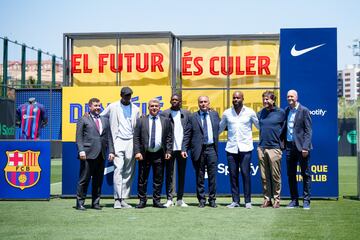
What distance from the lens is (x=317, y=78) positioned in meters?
14.6

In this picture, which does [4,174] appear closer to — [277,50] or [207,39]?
[207,39]

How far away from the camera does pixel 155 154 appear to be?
1318cm

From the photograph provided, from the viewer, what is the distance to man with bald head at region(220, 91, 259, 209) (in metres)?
13.2

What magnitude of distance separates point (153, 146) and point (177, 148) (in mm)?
529

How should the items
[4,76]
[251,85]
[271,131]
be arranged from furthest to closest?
1. [4,76]
2. [251,85]
3. [271,131]

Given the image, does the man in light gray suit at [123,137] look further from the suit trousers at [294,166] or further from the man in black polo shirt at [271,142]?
the suit trousers at [294,166]

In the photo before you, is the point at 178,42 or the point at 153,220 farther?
the point at 178,42

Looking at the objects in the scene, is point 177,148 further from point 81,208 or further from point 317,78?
point 317,78

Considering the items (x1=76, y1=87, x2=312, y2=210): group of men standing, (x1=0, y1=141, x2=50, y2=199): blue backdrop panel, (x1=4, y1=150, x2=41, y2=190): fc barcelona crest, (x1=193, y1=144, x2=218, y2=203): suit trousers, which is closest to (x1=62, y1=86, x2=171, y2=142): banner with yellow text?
(x1=0, y1=141, x2=50, y2=199): blue backdrop panel

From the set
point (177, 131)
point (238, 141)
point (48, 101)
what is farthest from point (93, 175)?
point (48, 101)

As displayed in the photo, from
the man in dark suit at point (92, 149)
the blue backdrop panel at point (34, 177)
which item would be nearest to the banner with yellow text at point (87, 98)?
the blue backdrop panel at point (34, 177)

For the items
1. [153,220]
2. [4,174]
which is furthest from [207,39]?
[153,220]

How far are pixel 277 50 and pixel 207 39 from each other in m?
1.50

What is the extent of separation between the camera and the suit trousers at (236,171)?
13102 millimetres
